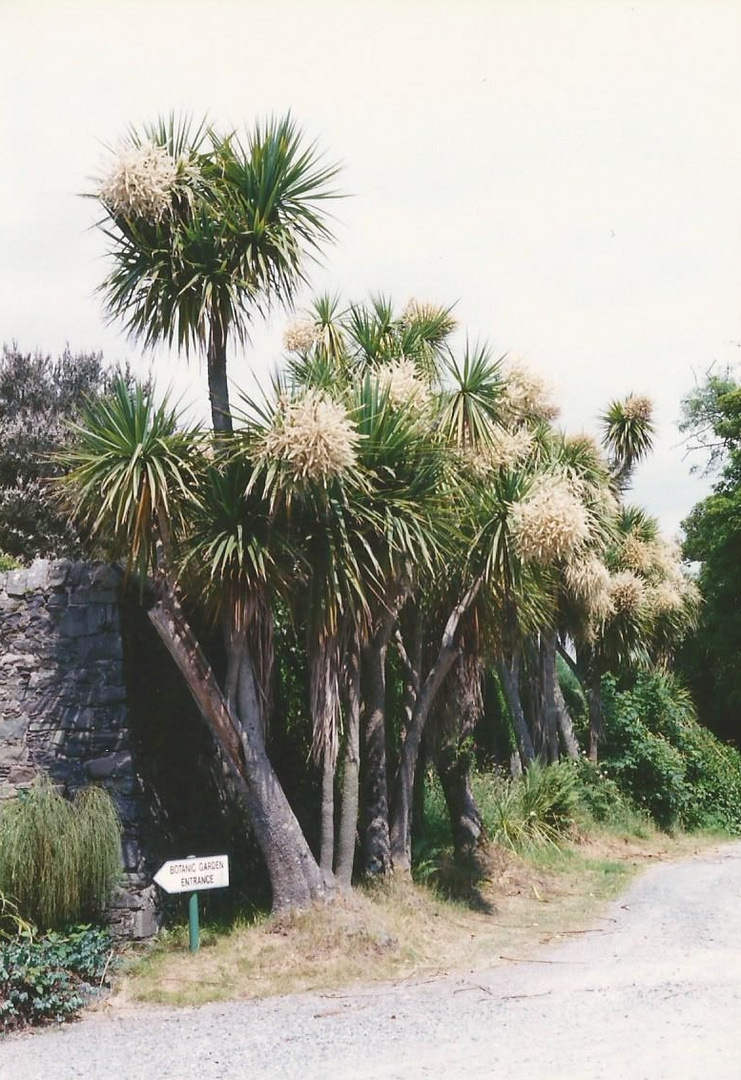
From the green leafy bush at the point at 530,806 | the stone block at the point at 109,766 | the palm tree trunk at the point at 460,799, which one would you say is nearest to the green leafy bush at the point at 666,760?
the green leafy bush at the point at 530,806

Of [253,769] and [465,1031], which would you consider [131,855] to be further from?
[465,1031]

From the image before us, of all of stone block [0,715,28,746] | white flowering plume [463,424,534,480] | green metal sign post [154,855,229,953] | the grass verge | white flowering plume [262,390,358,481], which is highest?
white flowering plume [463,424,534,480]

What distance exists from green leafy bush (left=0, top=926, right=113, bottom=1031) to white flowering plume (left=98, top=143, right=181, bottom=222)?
616cm

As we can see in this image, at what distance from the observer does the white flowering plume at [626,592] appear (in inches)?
690

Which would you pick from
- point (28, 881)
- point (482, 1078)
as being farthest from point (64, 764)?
point (482, 1078)

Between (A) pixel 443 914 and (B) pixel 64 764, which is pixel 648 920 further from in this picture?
(B) pixel 64 764

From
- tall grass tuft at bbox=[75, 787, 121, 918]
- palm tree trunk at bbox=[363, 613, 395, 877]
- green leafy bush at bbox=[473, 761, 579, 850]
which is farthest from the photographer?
green leafy bush at bbox=[473, 761, 579, 850]

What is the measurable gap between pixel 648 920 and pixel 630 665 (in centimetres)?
799

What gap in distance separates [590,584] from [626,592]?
2.92 meters

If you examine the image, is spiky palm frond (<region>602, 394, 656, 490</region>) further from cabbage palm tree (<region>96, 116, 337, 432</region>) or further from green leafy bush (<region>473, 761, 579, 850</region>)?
cabbage palm tree (<region>96, 116, 337, 432</region>)

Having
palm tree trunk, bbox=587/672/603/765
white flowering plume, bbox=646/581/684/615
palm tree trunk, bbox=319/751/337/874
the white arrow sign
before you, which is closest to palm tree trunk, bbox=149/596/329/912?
palm tree trunk, bbox=319/751/337/874

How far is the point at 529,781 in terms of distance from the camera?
1538cm

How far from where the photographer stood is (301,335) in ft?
38.9

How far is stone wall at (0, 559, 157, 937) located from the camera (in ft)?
32.6
